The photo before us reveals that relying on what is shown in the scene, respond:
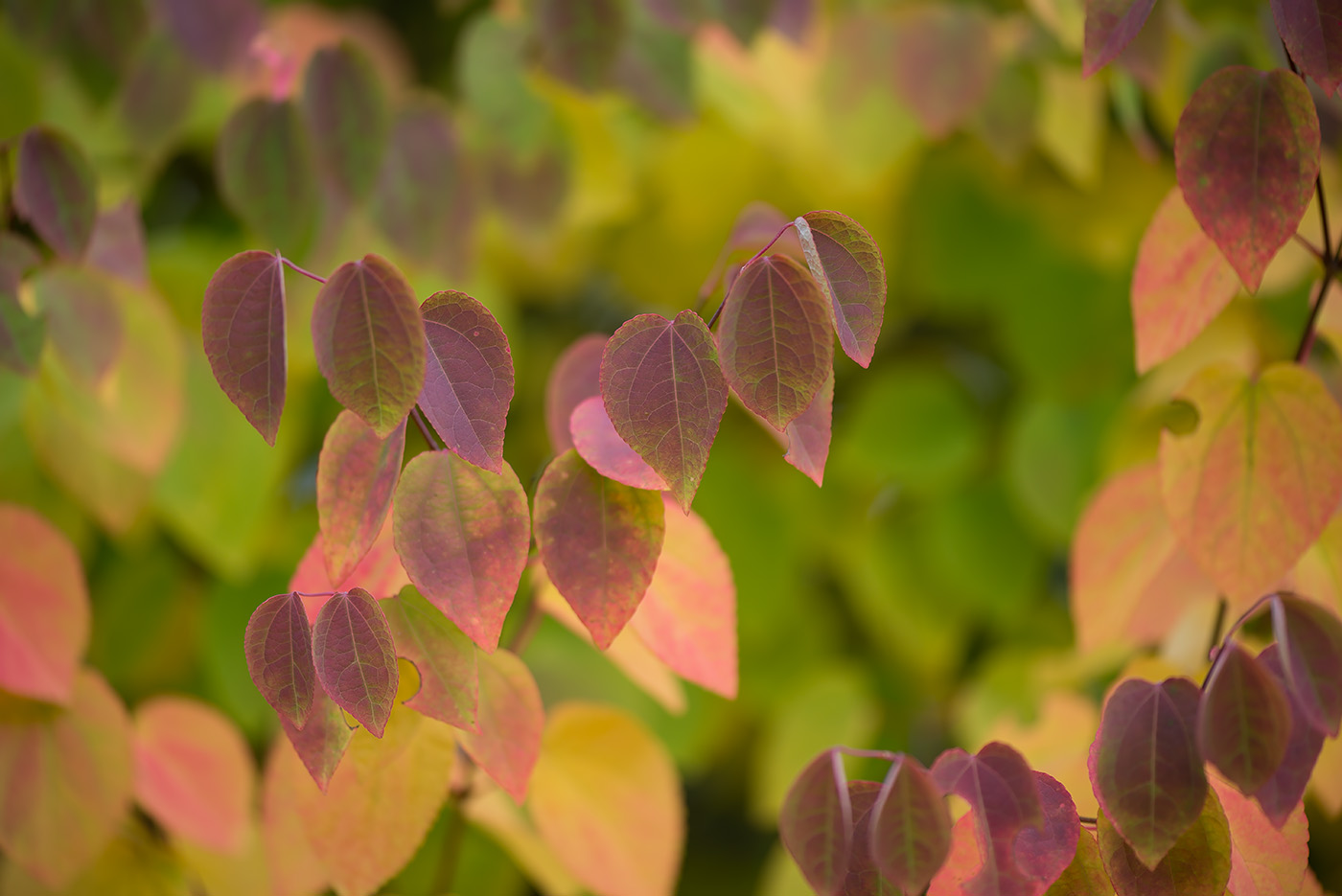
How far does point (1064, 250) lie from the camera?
2.34ft

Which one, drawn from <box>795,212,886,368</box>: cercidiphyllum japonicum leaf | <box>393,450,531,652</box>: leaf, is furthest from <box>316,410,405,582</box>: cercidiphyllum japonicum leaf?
<box>795,212,886,368</box>: cercidiphyllum japonicum leaf

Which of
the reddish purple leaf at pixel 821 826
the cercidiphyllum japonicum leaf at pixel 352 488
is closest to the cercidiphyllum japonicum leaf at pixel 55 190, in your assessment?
the cercidiphyllum japonicum leaf at pixel 352 488

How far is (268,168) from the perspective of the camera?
463mm

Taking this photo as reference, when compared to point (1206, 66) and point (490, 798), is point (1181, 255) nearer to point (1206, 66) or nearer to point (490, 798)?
point (1206, 66)

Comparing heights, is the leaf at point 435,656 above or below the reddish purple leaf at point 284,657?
below

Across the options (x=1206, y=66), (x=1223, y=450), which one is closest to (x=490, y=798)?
(x=1223, y=450)

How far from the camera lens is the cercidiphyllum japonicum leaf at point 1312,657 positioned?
0.72ft

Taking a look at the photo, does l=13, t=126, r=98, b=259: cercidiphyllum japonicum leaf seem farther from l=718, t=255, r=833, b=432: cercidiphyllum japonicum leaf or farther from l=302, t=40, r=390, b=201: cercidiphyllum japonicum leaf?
l=718, t=255, r=833, b=432: cercidiphyllum japonicum leaf

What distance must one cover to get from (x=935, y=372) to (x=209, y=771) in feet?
1.91

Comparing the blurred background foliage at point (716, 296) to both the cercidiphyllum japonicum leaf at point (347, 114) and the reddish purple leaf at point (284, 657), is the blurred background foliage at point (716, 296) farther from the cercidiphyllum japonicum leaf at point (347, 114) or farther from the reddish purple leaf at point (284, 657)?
the reddish purple leaf at point (284, 657)

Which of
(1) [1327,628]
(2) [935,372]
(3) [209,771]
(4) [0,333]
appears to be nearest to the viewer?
(1) [1327,628]

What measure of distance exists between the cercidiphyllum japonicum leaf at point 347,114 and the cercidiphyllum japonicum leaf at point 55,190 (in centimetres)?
11

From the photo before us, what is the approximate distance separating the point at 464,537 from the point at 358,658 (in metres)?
0.04

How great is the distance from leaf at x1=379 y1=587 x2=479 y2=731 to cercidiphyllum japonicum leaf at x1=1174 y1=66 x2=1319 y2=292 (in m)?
0.22
